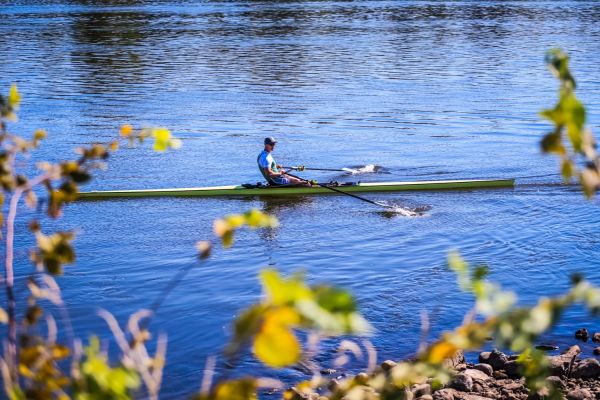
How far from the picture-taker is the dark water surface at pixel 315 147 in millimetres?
15117

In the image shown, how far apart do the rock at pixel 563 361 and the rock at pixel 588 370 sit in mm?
99

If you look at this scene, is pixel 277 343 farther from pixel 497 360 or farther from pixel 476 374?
pixel 497 360

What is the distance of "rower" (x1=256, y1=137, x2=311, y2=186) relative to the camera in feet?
66.5

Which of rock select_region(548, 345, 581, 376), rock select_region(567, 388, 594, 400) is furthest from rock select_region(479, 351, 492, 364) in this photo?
rock select_region(567, 388, 594, 400)

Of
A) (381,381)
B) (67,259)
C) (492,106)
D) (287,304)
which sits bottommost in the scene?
(492,106)

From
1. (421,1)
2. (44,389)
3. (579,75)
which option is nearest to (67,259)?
(44,389)

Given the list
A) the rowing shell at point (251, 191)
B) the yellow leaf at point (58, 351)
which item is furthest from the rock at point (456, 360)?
the rowing shell at point (251, 191)

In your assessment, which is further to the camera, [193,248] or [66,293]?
[193,248]

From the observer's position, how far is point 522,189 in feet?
71.5

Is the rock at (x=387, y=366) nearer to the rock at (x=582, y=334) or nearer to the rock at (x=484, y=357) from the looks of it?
the rock at (x=484, y=357)

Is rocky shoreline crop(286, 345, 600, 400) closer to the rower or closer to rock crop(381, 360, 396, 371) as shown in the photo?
rock crop(381, 360, 396, 371)

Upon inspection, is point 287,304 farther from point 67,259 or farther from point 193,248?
point 193,248

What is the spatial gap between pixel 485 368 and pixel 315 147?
15.7 m

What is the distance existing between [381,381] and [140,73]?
38159mm
